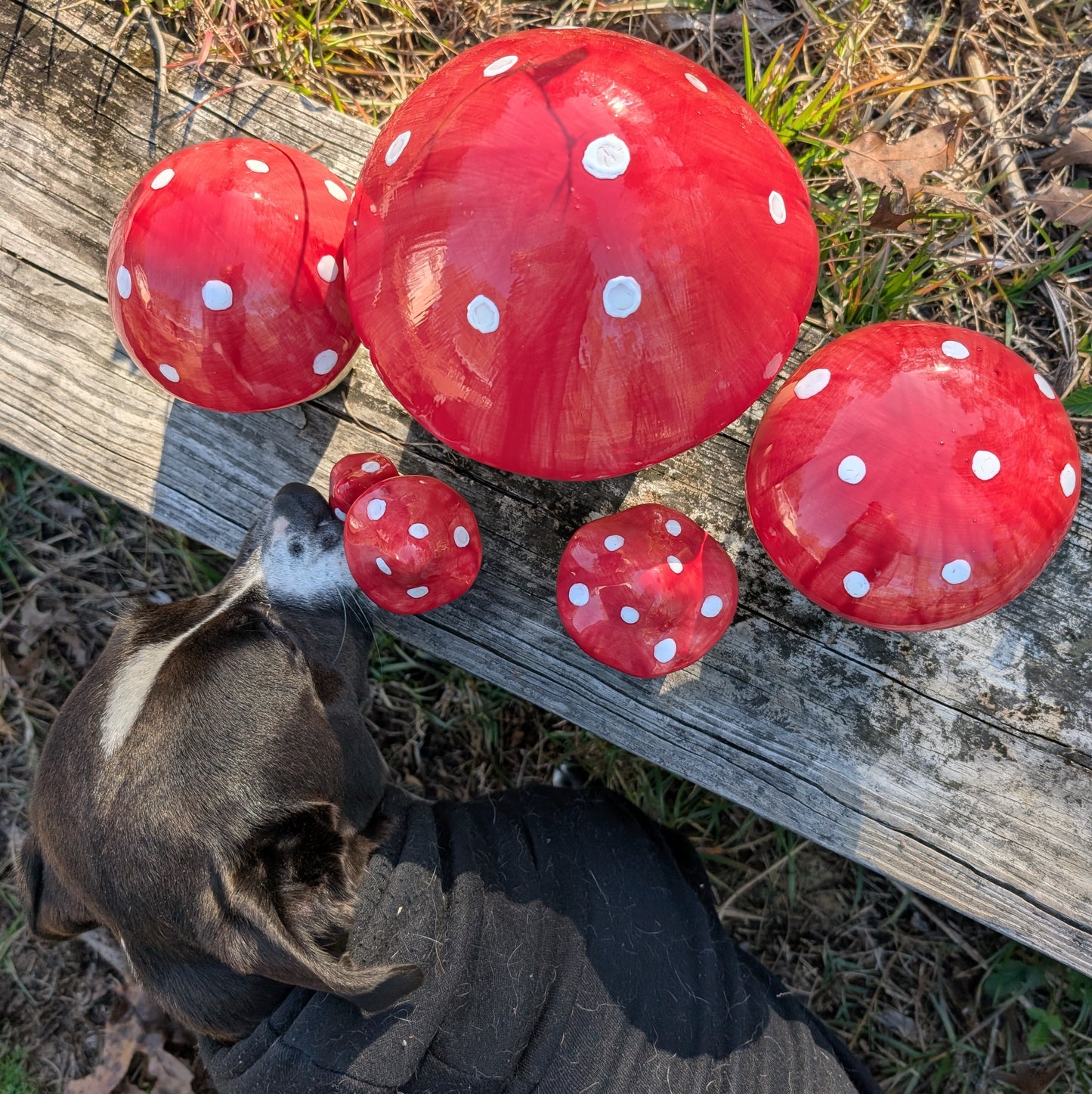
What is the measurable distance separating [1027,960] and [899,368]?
2197 millimetres

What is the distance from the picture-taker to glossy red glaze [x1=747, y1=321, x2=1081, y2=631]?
57.7 inches

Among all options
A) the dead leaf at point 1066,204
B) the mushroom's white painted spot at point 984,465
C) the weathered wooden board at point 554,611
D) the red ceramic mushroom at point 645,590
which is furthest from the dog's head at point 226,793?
the dead leaf at point 1066,204

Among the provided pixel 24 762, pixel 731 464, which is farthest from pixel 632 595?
pixel 24 762

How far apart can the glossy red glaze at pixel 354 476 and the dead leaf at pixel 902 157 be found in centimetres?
145

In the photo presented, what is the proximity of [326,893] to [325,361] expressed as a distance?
1176mm

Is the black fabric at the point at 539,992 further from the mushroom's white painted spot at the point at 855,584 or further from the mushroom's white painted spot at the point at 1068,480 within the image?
the mushroom's white painted spot at the point at 1068,480

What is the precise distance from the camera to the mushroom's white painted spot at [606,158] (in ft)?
4.00

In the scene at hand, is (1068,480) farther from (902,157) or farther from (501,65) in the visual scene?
(501,65)

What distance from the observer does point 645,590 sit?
5.34ft

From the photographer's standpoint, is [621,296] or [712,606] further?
[712,606]

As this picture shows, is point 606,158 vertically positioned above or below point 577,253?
above

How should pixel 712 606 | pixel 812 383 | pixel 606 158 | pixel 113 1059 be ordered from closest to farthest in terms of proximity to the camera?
pixel 606 158 → pixel 812 383 → pixel 712 606 → pixel 113 1059

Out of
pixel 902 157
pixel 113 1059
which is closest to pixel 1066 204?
pixel 902 157

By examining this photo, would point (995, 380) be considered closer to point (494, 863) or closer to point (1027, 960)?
point (494, 863)
